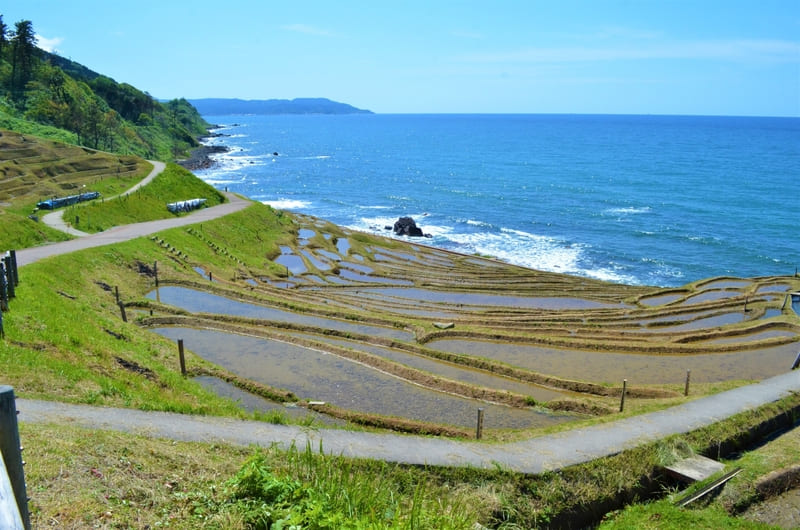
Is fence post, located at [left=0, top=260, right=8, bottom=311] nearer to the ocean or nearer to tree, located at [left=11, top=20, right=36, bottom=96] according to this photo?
the ocean

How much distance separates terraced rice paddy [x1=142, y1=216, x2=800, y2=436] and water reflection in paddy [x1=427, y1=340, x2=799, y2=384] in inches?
5.4

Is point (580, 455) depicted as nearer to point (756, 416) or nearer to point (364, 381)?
point (756, 416)

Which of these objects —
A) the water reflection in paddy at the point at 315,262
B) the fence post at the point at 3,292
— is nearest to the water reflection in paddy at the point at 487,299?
the water reflection in paddy at the point at 315,262

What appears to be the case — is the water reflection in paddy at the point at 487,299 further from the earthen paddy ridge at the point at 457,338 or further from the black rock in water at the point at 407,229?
the black rock in water at the point at 407,229

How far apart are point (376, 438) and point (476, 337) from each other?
72.3 feet

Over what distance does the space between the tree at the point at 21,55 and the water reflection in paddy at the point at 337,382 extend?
110m

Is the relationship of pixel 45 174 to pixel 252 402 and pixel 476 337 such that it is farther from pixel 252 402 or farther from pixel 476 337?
pixel 476 337

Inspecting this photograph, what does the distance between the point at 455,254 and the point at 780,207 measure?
2793 inches

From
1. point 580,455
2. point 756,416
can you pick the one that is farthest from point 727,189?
point 580,455

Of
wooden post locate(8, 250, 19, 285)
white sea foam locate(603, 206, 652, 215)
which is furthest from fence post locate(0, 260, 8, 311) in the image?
white sea foam locate(603, 206, 652, 215)

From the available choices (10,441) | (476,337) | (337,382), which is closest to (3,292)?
(337,382)

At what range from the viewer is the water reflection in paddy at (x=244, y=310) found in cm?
3941

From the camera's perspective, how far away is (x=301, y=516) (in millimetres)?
9695

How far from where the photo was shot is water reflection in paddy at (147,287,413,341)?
3941 cm
